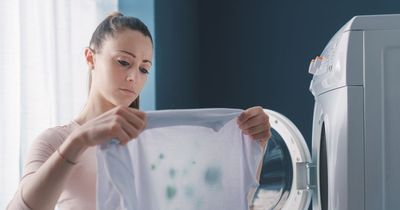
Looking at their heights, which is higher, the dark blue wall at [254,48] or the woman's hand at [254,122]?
the dark blue wall at [254,48]

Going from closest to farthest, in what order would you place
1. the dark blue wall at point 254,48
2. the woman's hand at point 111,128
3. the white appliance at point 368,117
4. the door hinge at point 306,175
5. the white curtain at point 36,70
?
the woman's hand at point 111,128 → the white appliance at point 368,117 → the white curtain at point 36,70 → the door hinge at point 306,175 → the dark blue wall at point 254,48

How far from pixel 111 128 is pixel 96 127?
0.10ft

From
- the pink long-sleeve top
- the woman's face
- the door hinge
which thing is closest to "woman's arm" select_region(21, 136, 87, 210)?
the pink long-sleeve top

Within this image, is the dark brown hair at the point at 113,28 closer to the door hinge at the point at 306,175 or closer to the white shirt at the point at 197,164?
the white shirt at the point at 197,164

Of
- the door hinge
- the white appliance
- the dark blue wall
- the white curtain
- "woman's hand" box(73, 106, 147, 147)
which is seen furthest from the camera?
the dark blue wall

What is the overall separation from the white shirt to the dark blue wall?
1212 mm

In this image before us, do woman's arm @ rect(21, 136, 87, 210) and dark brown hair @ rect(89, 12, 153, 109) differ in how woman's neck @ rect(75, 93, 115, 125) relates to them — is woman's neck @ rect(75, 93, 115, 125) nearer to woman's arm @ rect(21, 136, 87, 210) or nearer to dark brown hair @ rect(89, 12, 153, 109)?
dark brown hair @ rect(89, 12, 153, 109)

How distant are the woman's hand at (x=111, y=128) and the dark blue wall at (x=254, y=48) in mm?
1408

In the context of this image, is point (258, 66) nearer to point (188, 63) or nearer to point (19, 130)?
point (188, 63)

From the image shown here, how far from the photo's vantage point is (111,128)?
3.06ft

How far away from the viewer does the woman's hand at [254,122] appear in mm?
1133

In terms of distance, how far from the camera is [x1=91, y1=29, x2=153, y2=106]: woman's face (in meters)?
1.21

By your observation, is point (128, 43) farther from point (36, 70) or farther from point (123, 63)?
point (36, 70)

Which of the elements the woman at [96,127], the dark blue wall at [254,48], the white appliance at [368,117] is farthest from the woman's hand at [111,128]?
the dark blue wall at [254,48]
